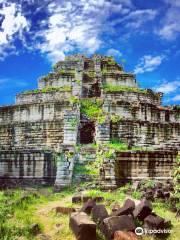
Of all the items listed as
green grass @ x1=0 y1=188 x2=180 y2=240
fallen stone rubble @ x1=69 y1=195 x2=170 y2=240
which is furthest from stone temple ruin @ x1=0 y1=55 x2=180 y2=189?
fallen stone rubble @ x1=69 y1=195 x2=170 y2=240

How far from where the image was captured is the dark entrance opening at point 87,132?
2594 cm

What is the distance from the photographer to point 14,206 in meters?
Result: 12.8

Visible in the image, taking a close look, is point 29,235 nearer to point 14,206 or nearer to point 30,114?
point 14,206

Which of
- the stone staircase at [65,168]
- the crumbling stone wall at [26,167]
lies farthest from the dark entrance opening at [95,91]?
the stone staircase at [65,168]

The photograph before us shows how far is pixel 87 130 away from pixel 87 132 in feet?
0.55

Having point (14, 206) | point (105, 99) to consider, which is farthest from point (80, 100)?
point (14, 206)

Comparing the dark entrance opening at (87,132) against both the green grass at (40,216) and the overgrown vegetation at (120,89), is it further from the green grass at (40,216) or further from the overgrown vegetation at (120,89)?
the green grass at (40,216)

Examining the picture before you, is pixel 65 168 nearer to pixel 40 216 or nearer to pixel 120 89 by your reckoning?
pixel 40 216

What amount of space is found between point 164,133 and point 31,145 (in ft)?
32.5

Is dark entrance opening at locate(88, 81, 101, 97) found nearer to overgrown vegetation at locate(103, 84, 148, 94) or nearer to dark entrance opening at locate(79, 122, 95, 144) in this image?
overgrown vegetation at locate(103, 84, 148, 94)

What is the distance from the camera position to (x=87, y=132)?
26.2 meters

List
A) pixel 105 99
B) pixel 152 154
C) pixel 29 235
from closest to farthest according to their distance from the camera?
1. pixel 29 235
2. pixel 152 154
3. pixel 105 99

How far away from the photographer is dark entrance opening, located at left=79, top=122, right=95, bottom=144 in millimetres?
25938

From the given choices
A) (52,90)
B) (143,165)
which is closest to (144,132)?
(143,165)
